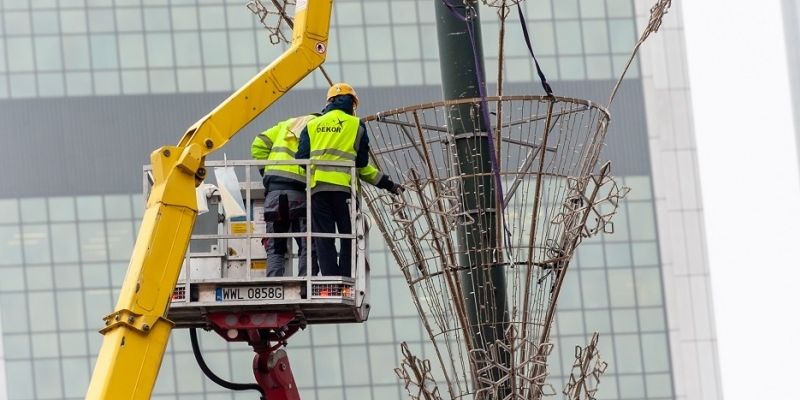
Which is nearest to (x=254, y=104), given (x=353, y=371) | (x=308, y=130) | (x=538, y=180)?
(x=308, y=130)

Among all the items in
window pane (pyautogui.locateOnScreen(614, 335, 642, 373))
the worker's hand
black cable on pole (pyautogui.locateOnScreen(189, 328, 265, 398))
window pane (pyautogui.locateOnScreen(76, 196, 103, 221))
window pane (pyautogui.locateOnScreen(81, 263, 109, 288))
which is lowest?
black cable on pole (pyautogui.locateOnScreen(189, 328, 265, 398))

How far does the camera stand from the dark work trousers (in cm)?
1877

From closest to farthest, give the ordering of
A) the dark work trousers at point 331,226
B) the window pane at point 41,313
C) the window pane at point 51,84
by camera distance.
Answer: the dark work trousers at point 331,226 → the window pane at point 41,313 → the window pane at point 51,84

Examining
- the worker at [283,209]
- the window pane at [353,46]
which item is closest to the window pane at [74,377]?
the window pane at [353,46]

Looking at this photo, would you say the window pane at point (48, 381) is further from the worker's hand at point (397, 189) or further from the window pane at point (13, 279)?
the worker's hand at point (397, 189)

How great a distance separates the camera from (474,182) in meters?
18.0

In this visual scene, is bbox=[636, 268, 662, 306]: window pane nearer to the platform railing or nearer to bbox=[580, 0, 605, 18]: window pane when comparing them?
bbox=[580, 0, 605, 18]: window pane

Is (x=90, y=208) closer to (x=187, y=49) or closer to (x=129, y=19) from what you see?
(x=187, y=49)

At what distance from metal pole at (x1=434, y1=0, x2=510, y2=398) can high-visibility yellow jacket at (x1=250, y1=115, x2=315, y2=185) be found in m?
1.57

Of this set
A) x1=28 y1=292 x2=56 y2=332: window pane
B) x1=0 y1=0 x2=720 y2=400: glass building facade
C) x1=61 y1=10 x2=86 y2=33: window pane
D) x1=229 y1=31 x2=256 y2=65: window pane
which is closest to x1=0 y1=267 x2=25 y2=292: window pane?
x1=0 y1=0 x2=720 y2=400: glass building facade

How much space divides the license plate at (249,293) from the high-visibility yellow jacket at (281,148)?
1.11m

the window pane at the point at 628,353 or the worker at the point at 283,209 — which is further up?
the worker at the point at 283,209

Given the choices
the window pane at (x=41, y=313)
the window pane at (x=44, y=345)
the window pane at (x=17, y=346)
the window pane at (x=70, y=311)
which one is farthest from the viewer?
the window pane at (x=70, y=311)

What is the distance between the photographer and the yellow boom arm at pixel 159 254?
53.4 ft
